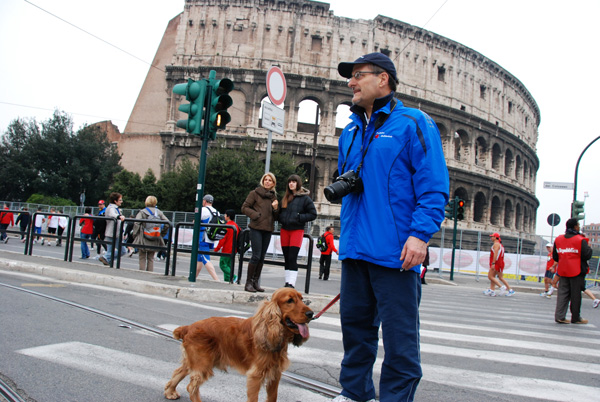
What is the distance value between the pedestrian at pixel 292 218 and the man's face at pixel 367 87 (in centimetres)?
464

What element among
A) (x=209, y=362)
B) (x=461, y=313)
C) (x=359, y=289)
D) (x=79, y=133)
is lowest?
(x=461, y=313)

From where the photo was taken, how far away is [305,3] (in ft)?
126

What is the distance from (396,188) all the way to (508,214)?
5066cm

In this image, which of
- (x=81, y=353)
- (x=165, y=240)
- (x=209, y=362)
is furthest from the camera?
(x=165, y=240)

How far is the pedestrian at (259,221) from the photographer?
24.3 feet

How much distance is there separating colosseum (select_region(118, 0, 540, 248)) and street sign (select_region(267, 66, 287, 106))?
896 inches

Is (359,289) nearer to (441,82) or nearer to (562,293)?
(562,293)

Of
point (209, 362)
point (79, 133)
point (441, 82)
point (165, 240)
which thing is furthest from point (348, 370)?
point (79, 133)

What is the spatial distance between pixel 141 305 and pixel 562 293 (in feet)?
23.0

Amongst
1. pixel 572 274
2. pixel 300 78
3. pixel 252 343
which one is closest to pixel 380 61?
pixel 252 343

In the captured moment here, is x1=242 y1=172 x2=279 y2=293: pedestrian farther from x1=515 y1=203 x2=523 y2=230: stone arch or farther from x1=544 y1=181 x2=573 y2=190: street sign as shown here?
x1=515 y1=203 x2=523 y2=230: stone arch

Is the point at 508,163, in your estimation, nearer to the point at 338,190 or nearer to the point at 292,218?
the point at 292,218

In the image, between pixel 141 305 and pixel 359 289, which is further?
pixel 141 305

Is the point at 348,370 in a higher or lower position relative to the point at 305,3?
lower
